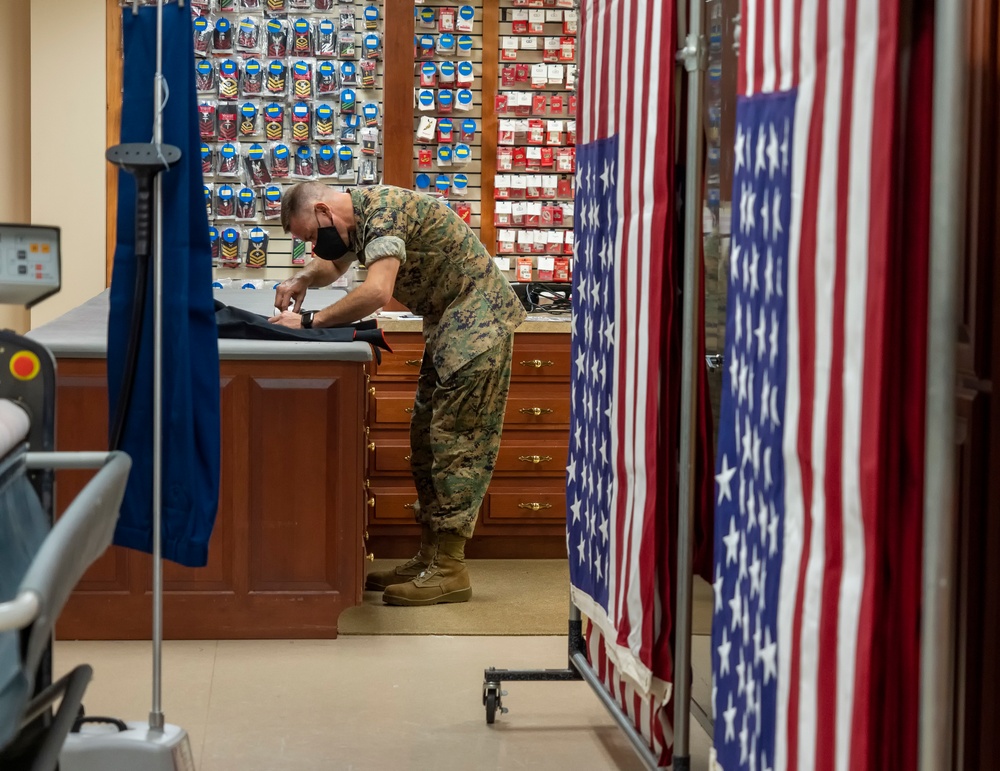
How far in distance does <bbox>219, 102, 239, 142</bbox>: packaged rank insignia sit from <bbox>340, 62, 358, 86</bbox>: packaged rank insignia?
1.96 ft

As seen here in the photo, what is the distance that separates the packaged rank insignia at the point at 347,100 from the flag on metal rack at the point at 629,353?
11.8 feet

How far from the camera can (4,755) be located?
1.62 m

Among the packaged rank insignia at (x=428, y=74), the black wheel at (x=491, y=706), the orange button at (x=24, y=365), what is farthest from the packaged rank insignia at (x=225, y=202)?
the orange button at (x=24, y=365)

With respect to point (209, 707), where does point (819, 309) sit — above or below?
above

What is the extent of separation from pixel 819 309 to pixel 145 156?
4.71ft

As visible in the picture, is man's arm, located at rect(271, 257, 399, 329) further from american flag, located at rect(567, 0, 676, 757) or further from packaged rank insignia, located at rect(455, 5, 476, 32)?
packaged rank insignia, located at rect(455, 5, 476, 32)

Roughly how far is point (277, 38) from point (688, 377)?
4.78 m

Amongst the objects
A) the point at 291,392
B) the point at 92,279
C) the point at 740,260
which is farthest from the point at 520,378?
the point at 740,260

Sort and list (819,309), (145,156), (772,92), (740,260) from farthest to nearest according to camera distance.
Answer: (145,156) < (740,260) < (772,92) < (819,309)

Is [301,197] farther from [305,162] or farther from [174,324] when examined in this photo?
[305,162]

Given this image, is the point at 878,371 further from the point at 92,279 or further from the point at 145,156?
the point at 92,279

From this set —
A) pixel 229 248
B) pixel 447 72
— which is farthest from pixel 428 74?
pixel 229 248

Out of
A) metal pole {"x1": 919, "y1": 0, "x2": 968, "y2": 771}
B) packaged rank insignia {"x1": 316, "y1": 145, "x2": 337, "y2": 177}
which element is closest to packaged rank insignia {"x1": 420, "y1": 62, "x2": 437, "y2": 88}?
packaged rank insignia {"x1": 316, "y1": 145, "x2": 337, "y2": 177}

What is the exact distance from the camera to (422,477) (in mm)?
4934
